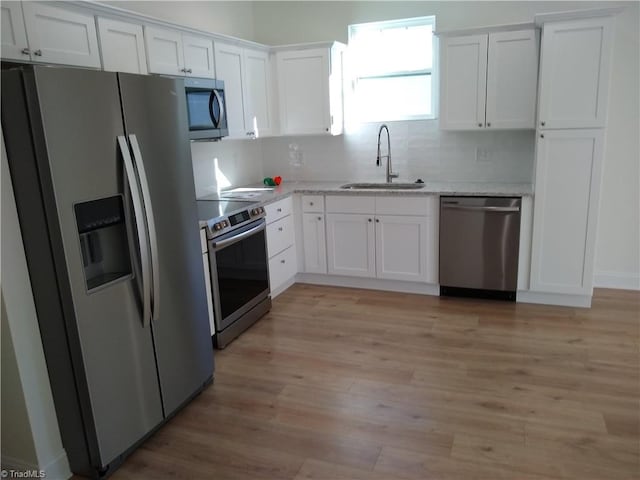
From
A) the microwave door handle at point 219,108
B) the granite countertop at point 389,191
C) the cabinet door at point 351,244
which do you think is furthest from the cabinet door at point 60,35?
the cabinet door at point 351,244

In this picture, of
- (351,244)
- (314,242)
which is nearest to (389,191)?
(351,244)

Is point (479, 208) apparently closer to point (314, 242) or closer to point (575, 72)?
point (575, 72)

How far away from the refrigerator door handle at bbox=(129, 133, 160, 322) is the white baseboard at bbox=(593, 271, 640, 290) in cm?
383

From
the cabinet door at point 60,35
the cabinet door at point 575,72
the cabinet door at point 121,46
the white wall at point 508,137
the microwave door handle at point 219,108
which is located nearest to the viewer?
the cabinet door at point 60,35

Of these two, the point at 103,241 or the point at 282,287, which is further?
the point at 282,287

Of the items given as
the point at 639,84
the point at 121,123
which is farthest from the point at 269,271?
the point at 639,84

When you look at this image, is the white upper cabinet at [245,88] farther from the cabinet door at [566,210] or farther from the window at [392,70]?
the cabinet door at [566,210]

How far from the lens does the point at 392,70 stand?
4801 mm

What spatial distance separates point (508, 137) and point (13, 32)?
12.2 feet

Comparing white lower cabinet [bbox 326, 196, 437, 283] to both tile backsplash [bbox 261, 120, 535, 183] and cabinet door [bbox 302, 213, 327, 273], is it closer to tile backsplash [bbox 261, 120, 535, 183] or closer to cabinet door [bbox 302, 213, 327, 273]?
cabinet door [bbox 302, 213, 327, 273]

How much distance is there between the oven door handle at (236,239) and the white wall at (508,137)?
58.3 inches

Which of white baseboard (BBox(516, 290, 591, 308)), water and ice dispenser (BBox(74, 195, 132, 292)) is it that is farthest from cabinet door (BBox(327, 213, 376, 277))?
water and ice dispenser (BBox(74, 195, 132, 292))

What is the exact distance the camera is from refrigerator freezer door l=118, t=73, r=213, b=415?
2410mm

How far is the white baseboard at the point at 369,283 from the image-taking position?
4.51m
